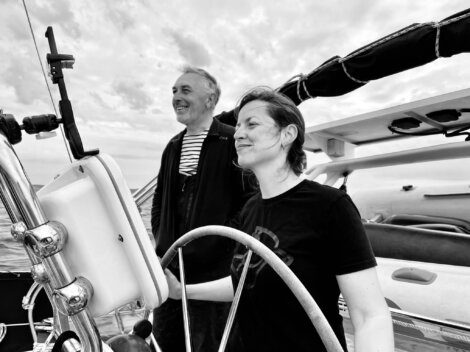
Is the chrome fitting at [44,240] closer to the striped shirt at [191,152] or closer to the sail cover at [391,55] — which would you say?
the striped shirt at [191,152]

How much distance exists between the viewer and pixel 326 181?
9.89 ft

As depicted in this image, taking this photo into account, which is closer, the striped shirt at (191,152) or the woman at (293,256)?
the woman at (293,256)

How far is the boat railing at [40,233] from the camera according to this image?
484 millimetres

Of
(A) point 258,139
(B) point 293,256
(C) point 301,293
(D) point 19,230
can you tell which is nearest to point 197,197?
(A) point 258,139

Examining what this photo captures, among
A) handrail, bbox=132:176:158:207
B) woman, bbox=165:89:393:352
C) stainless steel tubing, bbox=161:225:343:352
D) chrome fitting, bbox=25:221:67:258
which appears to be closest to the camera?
chrome fitting, bbox=25:221:67:258

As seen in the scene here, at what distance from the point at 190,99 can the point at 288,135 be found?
78cm

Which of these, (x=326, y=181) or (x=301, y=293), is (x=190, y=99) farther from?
(x=326, y=181)

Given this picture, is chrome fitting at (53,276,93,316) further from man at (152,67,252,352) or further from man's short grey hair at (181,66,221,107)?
man's short grey hair at (181,66,221,107)

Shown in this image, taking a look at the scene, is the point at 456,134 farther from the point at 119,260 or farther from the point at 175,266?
the point at 119,260

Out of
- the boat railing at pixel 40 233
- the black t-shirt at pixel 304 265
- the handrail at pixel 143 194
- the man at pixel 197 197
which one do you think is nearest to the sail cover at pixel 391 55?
the man at pixel 197 197

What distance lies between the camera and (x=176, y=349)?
5.10 feet

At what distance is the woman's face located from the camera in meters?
1.04

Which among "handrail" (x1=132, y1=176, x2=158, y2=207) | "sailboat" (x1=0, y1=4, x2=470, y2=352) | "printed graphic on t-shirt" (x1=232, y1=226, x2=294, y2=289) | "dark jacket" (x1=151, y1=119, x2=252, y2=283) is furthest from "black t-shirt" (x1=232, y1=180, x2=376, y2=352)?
"handrail" (x1=132, y1=176, x2=158, y2=207)

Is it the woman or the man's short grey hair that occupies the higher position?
the man's short grey hair
